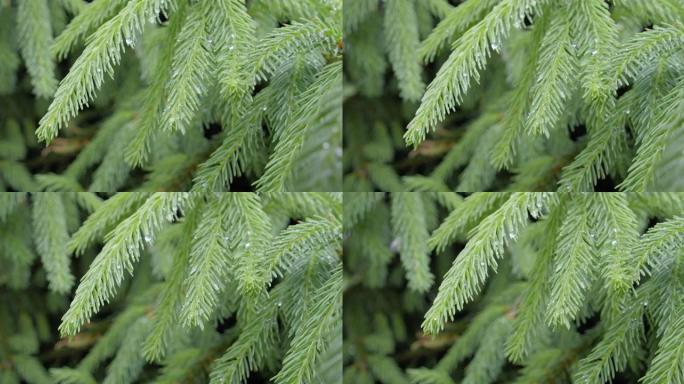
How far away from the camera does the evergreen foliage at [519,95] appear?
1.28 m

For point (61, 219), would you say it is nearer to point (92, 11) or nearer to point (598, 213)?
point (92, 11)

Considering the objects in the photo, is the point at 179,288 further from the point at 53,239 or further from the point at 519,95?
the point at 519,95

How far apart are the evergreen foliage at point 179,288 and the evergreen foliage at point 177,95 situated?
0.10 metres

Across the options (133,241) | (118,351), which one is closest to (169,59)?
(133,241)

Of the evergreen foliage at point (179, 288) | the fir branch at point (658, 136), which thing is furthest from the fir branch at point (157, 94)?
the fir branch at point (658, 136)

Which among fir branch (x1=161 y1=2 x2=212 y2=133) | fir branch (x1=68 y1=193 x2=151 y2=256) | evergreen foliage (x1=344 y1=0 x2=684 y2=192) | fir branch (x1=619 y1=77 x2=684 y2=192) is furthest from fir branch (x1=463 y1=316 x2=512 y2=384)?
fir branch (x1=161 y1=2 x2=212 y2=133)

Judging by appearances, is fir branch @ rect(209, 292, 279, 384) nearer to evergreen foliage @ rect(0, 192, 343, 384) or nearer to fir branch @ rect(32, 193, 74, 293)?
evergreen foliage @ rect(0, 192, 343, 384)

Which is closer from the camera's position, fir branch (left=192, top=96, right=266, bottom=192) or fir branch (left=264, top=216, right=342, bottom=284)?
fir branch (left=264, top=216, right=342, bottom=284)

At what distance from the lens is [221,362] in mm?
1532

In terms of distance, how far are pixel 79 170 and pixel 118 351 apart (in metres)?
0.53

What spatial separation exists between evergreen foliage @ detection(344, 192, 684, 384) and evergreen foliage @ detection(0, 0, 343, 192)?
1.14ft

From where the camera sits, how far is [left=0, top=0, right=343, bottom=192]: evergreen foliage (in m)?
1.28

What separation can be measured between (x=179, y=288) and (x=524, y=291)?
698 millimetres

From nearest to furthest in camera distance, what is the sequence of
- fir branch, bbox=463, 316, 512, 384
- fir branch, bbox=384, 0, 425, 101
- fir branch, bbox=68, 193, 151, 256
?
fir branch, bbox=68, 193, 151, 256 → fir branch, bbox=384, 0, 425, 101 → fir branch, bbox=463, 316, 512, 384
